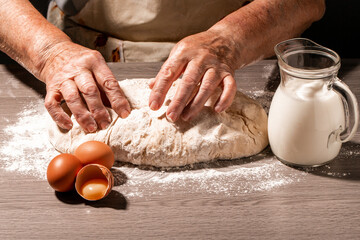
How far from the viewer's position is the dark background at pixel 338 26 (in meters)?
2.79

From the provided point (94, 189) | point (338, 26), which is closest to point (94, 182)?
point (94, 189)

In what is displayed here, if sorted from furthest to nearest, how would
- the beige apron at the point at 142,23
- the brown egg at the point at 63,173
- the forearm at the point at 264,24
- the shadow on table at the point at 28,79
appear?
the beige apron at the point at 142,23
the shadow on table at the point at 28,79
the forearm at the point at 264,24
the brown egg at the point at 63,173

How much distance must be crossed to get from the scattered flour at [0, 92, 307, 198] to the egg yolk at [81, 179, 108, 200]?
7 centimetres

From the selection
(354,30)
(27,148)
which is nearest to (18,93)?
(27,148)

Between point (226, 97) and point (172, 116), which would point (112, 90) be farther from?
point (226, 97)

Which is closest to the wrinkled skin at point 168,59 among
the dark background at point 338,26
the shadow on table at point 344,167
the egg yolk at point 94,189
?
the egg yolk at point 94,189

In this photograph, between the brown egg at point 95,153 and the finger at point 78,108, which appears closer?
the brown egg at point 95,153

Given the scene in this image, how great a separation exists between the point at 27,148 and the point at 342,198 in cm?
95

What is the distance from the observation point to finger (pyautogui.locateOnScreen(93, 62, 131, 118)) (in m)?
1.50

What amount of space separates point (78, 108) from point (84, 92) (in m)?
0.05

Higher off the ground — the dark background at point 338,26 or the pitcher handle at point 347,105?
the pitcher handle at point 347,105

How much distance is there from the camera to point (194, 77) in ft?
4.90

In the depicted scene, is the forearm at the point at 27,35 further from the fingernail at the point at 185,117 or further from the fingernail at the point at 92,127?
the fingernail at the point at 185,117

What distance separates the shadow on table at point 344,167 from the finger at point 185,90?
0.40 metres
